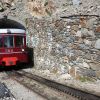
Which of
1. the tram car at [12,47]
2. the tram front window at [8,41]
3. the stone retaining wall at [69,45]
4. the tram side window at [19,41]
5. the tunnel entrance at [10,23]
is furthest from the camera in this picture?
the tunnel entrance at [10,23]

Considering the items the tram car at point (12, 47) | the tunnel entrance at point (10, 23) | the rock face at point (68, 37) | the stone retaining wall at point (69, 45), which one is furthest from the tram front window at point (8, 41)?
the tunnel entrance at point (10, 23)

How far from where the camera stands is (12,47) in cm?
1800

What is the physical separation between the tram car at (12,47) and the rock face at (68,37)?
73 cm

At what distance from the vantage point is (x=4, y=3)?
22.0 meters

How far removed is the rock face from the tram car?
727 millimetres

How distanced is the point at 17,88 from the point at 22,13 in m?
9.51

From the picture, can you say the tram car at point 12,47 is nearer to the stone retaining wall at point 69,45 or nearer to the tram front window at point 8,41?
the tram front window at point 8,41

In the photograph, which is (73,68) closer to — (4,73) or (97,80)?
(97,80)

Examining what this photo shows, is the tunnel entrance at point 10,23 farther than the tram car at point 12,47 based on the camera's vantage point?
Yes

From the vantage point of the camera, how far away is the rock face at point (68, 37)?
41.8 feet

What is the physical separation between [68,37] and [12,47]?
494 centimetres

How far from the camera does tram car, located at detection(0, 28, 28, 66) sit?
697 inches

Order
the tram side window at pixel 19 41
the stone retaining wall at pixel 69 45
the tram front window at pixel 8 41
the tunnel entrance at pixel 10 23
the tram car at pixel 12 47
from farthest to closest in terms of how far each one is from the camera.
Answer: the tunnel entrance at pixel 10 23 < the tram side window at pixel 19 41 < the tram front window at pixel 8 41 < the tram car at pixel 12 47 < the stone retaining wall at pixel 69 45

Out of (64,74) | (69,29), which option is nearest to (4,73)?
(64,74)
